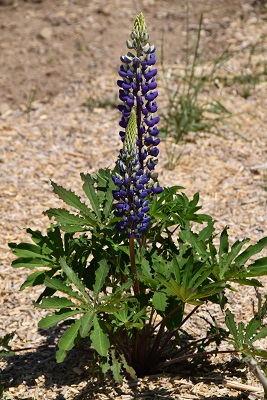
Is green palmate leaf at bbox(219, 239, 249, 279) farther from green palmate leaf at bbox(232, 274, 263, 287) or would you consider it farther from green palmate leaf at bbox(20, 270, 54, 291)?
green palmate leaf at bbox(20, 270, 54, 291)

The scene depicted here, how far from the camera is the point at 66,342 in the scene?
3037 millimetres

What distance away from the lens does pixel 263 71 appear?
723 cm

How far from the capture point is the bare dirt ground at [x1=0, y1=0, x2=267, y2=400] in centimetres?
379

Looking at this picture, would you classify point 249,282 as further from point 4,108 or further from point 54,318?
point 4,108

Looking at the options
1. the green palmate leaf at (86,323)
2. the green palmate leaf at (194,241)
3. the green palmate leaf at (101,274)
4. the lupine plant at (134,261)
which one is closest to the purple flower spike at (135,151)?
the lupine plant at (134,261)

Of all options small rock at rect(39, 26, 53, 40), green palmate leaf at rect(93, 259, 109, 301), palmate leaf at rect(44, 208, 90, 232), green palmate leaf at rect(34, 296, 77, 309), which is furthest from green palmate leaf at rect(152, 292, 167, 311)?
small rock at rect(39, 26, 53, 40)

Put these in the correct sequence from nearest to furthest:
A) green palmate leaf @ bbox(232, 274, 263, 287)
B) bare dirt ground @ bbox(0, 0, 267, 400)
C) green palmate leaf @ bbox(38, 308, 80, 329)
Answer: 1. green palmate leaf @ bbox(38, 308, 80, 329)
2. green palmate leaf @ bbox(232, 274, 263, 287)
3. bare dirt ground @ bbox(0, 0, 267, 400)

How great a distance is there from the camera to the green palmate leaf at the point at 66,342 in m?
3.02

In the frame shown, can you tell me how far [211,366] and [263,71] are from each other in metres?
4.18

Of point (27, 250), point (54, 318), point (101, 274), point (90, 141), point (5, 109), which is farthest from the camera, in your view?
point (5, 109)

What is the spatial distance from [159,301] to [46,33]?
5506 millimetres

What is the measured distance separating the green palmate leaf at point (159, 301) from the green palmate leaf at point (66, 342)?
36 centimetres

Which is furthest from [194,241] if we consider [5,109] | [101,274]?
[5,109]

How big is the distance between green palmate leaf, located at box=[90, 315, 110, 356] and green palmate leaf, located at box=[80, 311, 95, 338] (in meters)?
0.04
